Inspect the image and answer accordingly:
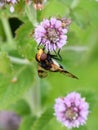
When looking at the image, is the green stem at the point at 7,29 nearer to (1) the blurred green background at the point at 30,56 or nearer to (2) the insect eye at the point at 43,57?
(1) the blurred green background at the point at 30,56

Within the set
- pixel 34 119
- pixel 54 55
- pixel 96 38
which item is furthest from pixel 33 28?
pixel 96 38

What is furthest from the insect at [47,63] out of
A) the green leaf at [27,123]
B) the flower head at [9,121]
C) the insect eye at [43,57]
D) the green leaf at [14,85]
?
the flower head at [9,121]

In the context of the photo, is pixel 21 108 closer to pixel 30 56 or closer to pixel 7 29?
pixel 7 29

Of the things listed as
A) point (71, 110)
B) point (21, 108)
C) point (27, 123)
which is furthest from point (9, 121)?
point (71, 110)

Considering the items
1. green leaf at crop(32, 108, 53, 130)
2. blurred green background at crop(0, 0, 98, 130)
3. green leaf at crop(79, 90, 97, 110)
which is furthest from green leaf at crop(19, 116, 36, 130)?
green leaf at crop(79, 90, 97, 110)

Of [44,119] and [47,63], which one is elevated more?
[47,63]

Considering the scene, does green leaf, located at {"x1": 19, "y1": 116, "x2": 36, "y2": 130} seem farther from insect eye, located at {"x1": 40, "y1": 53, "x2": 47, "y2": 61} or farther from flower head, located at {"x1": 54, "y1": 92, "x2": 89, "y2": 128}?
insect eye, located at {"x1": 40, "y1": 53, "x2": 47, "y2": 61}

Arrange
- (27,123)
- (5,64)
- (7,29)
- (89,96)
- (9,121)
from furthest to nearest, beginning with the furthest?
1. (9,121)
2. (7,29)
3. (27,123)
4. (89,96)
5. (5,64)
